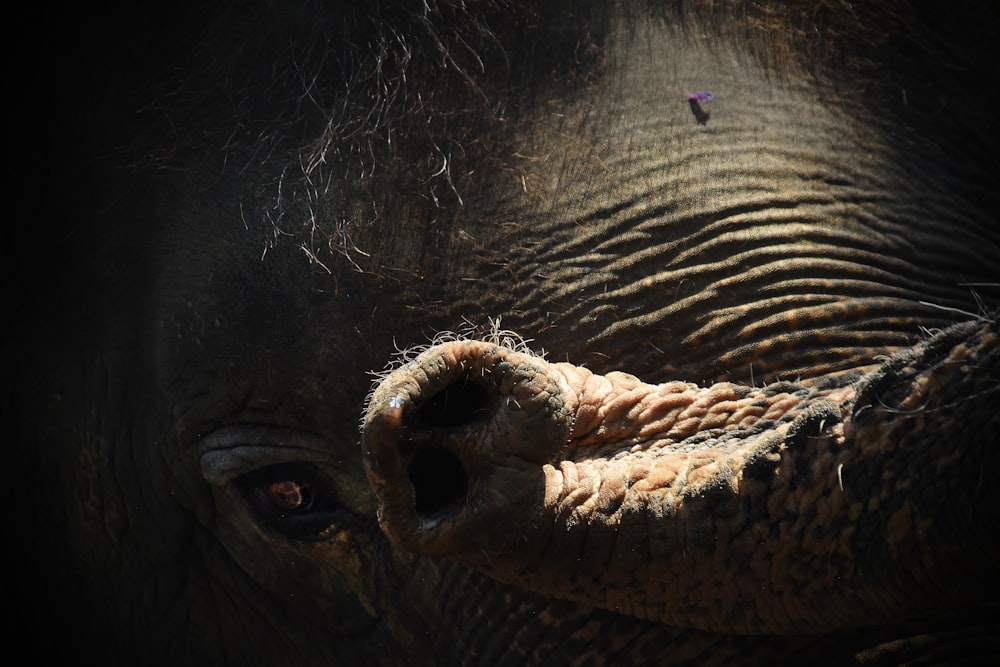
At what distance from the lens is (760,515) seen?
1.57m

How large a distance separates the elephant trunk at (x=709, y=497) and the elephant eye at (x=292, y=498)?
2.58 ft

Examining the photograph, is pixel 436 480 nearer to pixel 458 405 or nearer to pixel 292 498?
pixel 458 405

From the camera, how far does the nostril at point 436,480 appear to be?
156cm

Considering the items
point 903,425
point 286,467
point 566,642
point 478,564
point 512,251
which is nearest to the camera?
point 903,425

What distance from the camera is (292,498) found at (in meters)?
2.37

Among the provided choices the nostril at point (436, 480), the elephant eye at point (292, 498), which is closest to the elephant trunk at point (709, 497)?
the nostril at point (436, 480)

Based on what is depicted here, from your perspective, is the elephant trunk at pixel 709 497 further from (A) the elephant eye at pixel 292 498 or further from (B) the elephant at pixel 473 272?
(A) the elephant eye at pixel 292 498

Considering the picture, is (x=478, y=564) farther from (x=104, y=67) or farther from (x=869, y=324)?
(x=104, y=67)

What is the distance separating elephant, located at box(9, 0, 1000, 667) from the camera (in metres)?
1.87

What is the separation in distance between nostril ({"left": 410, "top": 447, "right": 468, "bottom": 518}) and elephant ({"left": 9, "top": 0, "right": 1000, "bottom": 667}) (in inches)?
3.7

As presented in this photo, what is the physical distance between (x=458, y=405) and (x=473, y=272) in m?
0.58

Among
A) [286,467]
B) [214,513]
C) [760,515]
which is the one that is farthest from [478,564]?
[214,513]

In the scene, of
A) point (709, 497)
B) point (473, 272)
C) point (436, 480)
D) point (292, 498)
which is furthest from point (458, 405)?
point (292, 498)

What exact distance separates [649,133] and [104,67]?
1.18 m
